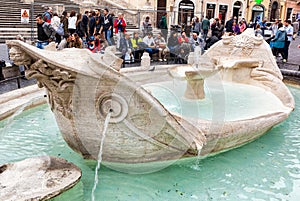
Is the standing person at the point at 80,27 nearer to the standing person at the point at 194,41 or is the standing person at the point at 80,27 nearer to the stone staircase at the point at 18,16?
the stone staircase at the point at 18,16

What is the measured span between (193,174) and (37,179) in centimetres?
165

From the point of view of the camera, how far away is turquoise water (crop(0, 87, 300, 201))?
3.47 metres

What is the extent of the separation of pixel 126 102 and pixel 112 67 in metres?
0.36

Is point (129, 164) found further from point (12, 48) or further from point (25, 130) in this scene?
point (25, 130)

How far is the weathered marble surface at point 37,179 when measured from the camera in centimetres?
291

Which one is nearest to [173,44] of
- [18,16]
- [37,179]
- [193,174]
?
[18,16]

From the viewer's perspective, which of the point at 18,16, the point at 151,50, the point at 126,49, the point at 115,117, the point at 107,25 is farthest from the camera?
the point at 18,16

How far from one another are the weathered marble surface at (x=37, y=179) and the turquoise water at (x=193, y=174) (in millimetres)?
162

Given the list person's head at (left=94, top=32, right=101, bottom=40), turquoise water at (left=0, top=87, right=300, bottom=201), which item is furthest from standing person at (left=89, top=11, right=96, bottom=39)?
turquoise water at (left=0, top=87, right=300, bottom=201)

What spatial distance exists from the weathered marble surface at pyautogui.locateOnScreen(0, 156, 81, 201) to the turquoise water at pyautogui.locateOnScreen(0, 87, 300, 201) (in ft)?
0.53

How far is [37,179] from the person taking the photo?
314 centimetres

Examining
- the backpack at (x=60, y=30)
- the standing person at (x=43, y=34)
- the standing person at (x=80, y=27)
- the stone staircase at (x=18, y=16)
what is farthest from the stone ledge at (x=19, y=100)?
the stone staircase at (x=18, y=16)

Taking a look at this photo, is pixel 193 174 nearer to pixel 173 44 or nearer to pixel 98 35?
pixel 98 35

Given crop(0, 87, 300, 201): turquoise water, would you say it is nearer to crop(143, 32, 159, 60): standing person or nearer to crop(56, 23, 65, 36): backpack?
crop(56, 23, 65, 36): backpack
